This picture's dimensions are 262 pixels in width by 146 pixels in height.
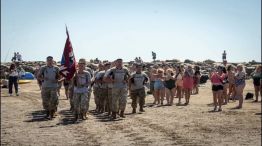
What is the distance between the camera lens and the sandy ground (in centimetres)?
1108

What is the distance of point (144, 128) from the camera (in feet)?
41.6

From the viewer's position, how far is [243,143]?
35.4ft

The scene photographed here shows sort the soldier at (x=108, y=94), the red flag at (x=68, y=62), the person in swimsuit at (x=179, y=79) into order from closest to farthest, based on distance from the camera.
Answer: the red flag at (x=68, y=62)
the soldier at (x=108, y=94)
the person in swimsuit at (x=179, y=79)

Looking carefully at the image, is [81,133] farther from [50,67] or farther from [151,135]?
[50,67]

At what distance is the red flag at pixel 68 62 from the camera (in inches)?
534

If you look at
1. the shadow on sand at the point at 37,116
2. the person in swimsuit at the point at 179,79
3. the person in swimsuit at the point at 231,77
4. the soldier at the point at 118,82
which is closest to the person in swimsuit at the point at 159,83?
the person in swimsuit at the point at 179,79

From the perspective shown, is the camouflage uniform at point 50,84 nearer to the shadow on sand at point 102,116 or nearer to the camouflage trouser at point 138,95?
the shadow on sand at point 102,116

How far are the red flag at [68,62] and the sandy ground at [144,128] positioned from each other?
5.15 feet

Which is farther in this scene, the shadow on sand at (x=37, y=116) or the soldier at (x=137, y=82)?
the soldier at (x=137, y=82)

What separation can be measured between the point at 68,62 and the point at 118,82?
1.88 m

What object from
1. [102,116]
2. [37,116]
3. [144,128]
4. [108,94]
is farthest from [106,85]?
[144,128]

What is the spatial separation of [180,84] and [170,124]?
6.88 metres

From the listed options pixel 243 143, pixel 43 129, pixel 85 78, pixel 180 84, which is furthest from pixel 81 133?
pixel 180 84

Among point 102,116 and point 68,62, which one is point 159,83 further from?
point 68,62
